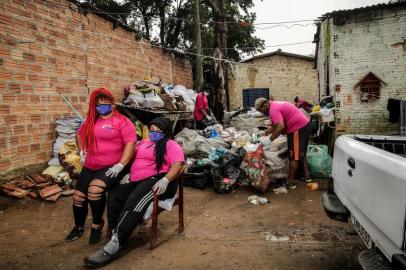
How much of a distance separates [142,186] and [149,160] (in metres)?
0.33

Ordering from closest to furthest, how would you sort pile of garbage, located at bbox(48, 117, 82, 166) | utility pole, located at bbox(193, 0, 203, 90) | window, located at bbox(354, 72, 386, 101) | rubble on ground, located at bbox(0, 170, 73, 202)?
rubble on ground, located at bbox(0, 170, 73, 202)
pile of garbage, located at bbox(48, 117, 82, 166)
window, located at bbox(354, 72, 386, 101)
utility pole, located at bbox(193, 0, 203, 90)

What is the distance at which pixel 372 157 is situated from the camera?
1990 mm

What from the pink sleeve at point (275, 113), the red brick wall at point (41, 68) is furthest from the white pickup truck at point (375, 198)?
the red brick wall at point (41, 68)

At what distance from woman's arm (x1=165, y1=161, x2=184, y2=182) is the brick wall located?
1570 cm

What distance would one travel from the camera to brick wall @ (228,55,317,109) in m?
18.5

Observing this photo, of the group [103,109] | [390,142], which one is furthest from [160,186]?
[390,142]

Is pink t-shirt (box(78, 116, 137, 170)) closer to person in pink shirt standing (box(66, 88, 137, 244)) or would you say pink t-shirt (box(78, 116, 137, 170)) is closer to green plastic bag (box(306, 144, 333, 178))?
person in pink shirt standing (box(66, 88, 137, 244))

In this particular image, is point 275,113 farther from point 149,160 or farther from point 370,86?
point 370,86

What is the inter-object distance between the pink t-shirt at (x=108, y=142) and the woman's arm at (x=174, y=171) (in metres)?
0.61

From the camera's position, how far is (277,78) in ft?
61.5

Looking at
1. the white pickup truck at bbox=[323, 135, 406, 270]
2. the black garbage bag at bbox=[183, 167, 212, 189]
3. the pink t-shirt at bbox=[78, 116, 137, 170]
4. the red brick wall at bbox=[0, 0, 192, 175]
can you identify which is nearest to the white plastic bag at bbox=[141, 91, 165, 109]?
the red brick wall at bbox=[0, 0, 192, 175]

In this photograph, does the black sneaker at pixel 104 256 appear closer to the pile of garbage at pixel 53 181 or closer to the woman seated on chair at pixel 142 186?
the woman seated on chair at pixel 142 186

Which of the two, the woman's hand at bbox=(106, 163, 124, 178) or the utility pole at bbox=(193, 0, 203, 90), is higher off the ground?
the utility pole at bbox=(193, 0, 203, 90)

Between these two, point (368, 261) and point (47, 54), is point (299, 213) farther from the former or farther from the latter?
point (47, 54)
